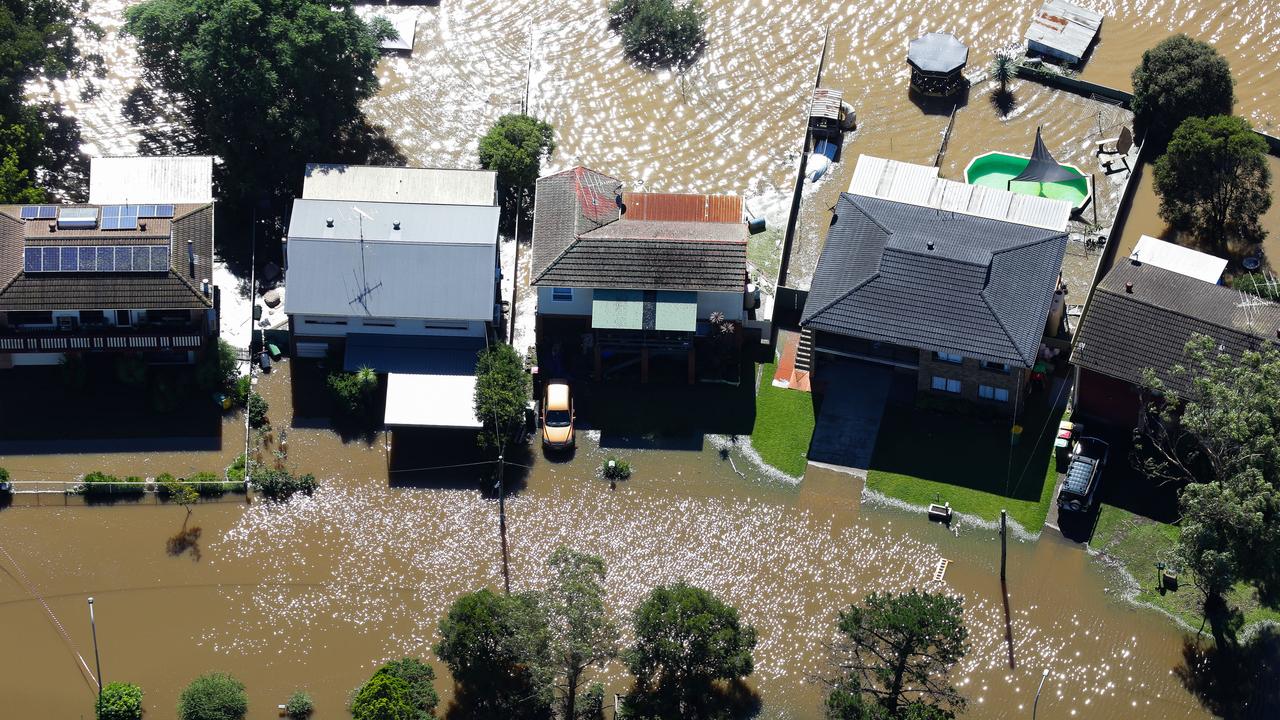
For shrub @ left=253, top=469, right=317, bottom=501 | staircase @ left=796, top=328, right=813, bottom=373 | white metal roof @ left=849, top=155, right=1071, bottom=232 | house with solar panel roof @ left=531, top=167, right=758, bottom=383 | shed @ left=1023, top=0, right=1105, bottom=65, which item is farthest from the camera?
shed @ left=1023, top=0, right=1105, bottom=65

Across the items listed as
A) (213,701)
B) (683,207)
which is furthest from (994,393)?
(213,701)

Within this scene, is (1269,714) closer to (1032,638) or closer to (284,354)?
(1032,638)

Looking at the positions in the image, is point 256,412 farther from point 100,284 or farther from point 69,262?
point 69,262

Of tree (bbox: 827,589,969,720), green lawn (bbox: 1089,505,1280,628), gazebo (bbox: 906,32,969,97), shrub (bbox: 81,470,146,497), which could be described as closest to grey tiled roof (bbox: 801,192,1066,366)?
green lawn (bbox: 1089,505,1280,628)

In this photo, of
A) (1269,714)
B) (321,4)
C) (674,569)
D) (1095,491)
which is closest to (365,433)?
(674,569)

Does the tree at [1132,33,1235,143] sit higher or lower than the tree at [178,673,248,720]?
higher

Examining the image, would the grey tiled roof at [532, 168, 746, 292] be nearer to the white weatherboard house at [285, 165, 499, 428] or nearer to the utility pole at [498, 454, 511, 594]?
the white weatherboard house at [285, 165, 499, 428]
